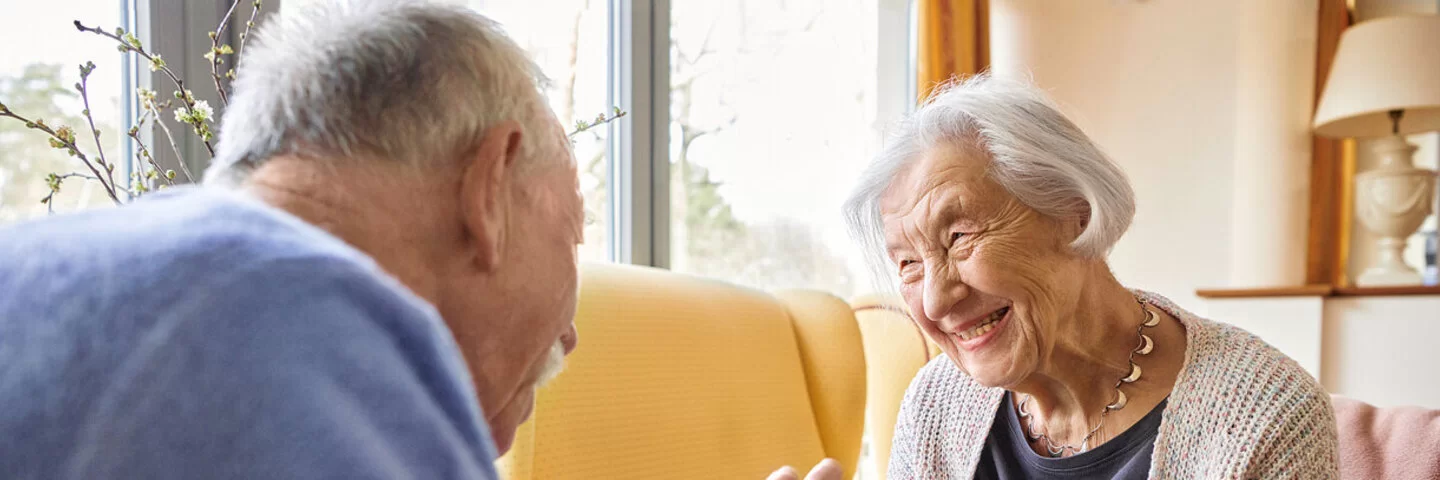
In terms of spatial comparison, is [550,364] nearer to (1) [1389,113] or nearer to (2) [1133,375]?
(2) [1133,375]

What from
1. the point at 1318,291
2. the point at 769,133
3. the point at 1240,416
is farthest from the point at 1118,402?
the point at 1318,291

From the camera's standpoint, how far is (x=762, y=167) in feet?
10.4

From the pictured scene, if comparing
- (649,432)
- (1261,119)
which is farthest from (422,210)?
(1261,119)

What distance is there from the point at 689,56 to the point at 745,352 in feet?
3.86

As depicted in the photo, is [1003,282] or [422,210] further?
[1003,282]

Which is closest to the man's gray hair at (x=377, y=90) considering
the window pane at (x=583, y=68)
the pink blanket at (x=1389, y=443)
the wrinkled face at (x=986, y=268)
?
the wrinkled face at (x=986, y=268)

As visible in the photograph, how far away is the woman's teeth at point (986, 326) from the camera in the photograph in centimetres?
141

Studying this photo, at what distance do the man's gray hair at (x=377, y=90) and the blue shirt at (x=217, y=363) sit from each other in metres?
0.15

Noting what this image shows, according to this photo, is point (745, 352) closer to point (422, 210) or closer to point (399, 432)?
point (422, 210)

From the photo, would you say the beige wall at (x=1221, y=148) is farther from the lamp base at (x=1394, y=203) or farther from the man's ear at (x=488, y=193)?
the man's ear at (x=488, y=193)

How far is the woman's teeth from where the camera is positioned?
4.63 ft

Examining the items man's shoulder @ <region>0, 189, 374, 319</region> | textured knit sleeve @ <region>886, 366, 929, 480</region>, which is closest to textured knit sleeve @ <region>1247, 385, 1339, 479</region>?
textured knit sleeve @ <region>886, 366, 929, 480</region>

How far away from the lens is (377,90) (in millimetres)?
566

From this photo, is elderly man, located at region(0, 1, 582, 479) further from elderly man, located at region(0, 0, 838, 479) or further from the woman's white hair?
the woman's white hair
